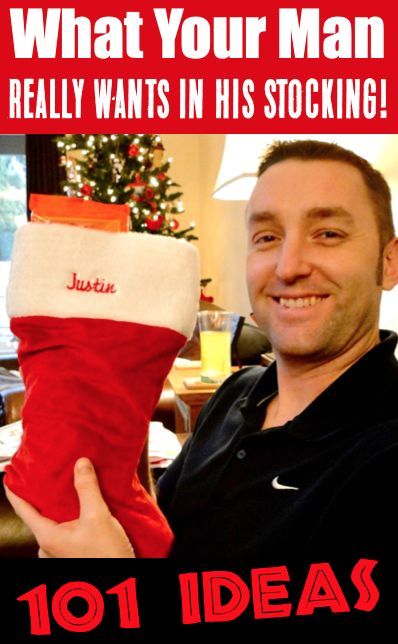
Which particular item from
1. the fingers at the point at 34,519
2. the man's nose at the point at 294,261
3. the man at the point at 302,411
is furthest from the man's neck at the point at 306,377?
the fingers at the point at 34,519

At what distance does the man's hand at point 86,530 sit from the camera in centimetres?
69

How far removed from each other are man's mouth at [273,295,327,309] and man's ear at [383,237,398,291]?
13 cm

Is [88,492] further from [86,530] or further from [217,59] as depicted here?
[217,59]

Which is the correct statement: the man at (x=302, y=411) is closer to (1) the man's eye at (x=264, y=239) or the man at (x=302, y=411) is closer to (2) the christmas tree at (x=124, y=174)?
(1) the man's eye at (x=264, y=239)

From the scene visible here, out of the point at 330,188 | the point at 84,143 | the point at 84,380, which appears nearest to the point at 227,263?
the point at 84,143

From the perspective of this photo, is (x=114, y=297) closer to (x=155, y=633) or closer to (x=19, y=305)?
(x=19, y=305)

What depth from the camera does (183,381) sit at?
1805 mm

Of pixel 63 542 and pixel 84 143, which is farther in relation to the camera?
pixel 84 143

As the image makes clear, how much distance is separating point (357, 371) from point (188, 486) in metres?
0.33

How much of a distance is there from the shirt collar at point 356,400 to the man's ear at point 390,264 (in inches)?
5.6

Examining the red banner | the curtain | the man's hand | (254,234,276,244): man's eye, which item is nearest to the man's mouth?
(254,234,276,244): man's eye

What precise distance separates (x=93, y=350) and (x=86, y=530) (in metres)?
0.21

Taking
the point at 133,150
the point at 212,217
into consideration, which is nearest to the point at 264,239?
the point at 133,150

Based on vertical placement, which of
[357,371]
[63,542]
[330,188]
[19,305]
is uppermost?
[330,188]
